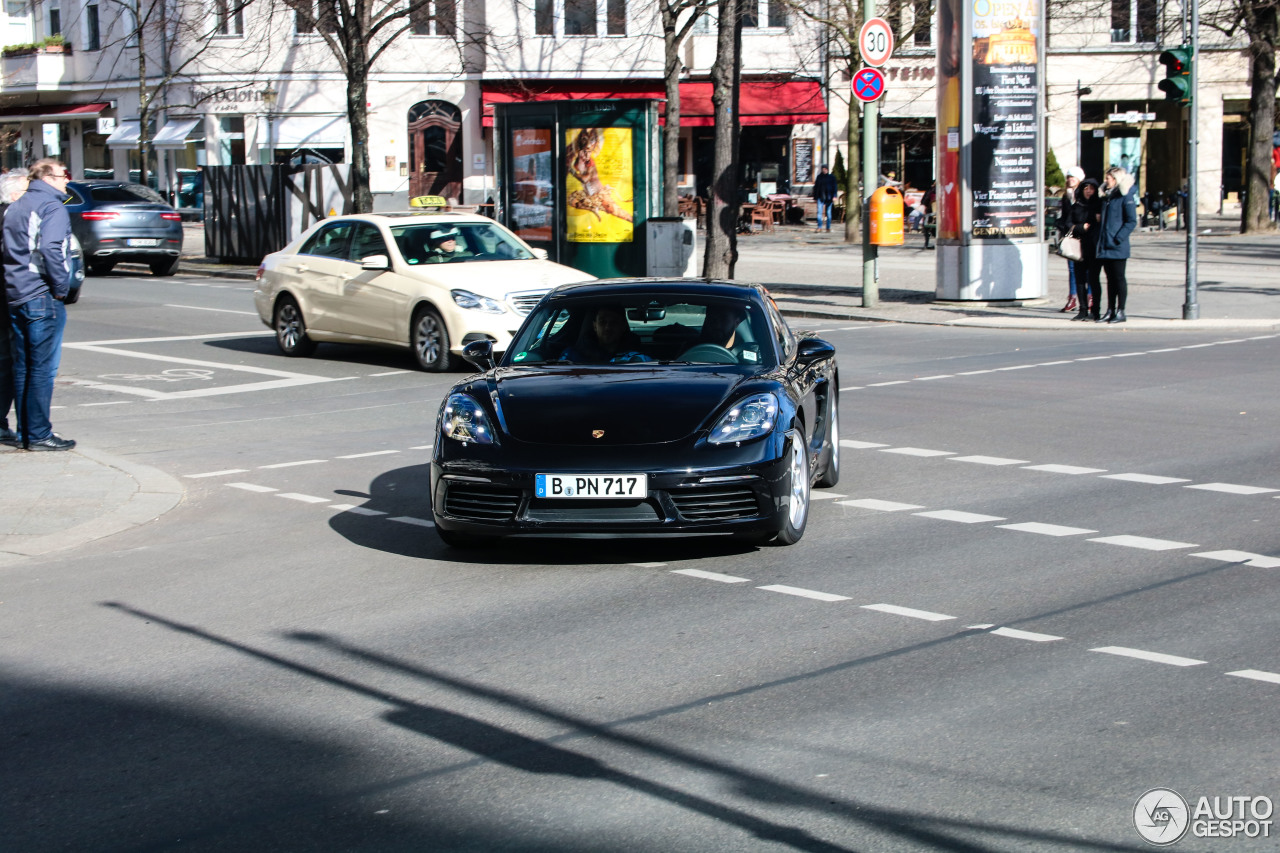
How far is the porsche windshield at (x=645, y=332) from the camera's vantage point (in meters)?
8.70

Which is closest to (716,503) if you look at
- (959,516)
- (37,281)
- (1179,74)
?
(959,516)

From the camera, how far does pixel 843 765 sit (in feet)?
15.9

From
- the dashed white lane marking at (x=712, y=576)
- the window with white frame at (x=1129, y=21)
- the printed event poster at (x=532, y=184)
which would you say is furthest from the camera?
the window with white frame at (x=1129, y=21)

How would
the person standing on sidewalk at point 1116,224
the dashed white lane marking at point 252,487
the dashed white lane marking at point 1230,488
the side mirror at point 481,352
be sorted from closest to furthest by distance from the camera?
1. the side mirror at point 481,352
2. the dashed white lane marking at point 1230,488
3. the dashed white lane marking at point 252,487
4. the person standing on sidewalk at point 1116,224

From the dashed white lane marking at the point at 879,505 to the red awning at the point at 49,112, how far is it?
51.5 metres

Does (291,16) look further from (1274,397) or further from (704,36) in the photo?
(1274,397)

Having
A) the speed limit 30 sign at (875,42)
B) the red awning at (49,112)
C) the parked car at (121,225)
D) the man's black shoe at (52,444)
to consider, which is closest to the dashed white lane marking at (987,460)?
the man's black shoe at (52,444)

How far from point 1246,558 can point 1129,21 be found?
1866 inches

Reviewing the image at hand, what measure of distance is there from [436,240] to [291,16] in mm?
37219

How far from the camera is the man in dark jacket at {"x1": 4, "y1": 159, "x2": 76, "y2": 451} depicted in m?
11.1

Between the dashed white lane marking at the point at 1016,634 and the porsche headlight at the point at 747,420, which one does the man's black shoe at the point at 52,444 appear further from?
the dashed white lane marking at the point at 1016,634

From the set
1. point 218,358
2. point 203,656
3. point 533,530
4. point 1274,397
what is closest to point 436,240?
point 218,358

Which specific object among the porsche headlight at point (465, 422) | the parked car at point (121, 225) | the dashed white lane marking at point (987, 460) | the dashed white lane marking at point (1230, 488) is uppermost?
the parked car at point (121, 225)

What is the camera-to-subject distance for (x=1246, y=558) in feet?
25.1
